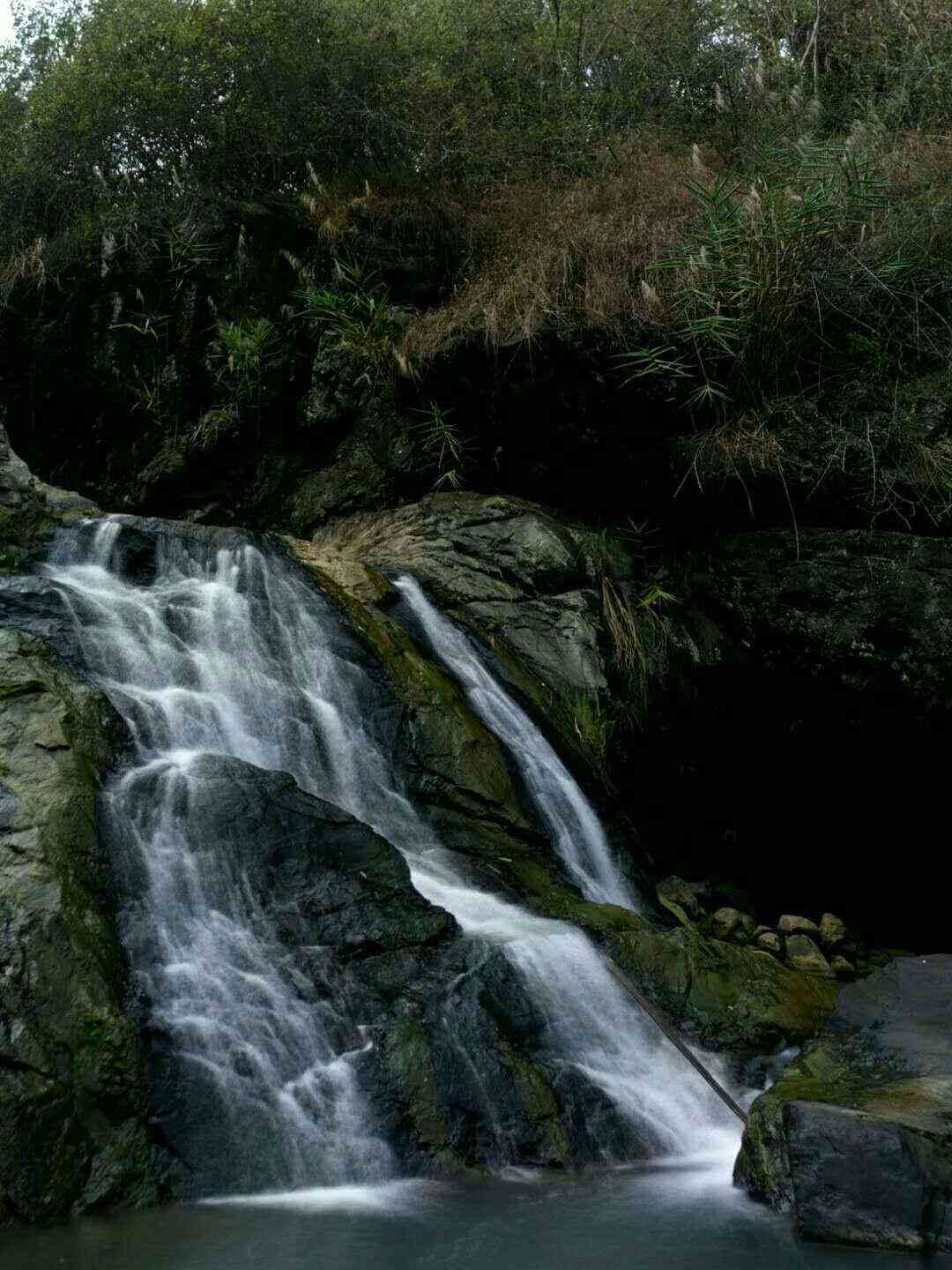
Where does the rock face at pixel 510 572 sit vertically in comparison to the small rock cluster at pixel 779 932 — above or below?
above

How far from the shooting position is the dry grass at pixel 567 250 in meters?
9.98

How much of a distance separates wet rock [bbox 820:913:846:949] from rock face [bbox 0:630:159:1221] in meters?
6.02

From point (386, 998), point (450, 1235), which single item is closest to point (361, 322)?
point (386, 998)

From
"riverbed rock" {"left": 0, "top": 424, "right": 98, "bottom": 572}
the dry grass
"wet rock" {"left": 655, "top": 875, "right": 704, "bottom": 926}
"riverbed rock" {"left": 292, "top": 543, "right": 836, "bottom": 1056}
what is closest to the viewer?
"riverbed rock" {"left": 292, "top": 543, "right": 836, "bottom": 1056}

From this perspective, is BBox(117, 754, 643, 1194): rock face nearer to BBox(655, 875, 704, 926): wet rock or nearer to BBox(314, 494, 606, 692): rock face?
BBox(655, 875, 704, 926): wet rock

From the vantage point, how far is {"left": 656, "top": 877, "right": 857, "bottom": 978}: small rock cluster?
783 centimetres

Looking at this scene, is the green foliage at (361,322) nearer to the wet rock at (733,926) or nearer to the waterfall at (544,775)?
the waterfall at (544,775)

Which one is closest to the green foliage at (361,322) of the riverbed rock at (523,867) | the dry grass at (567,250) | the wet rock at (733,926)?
the dry grass at (567,250)

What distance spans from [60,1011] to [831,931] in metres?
6.48

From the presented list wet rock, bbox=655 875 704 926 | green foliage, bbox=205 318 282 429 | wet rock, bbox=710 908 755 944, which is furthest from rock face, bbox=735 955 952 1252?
green foliage, bbox=205 318 282 429

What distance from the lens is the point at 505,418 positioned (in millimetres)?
10367

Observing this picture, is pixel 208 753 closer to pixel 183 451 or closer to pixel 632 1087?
pixel 632 1087

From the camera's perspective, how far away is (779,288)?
9555 millimetres

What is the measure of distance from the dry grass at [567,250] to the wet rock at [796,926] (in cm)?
531
